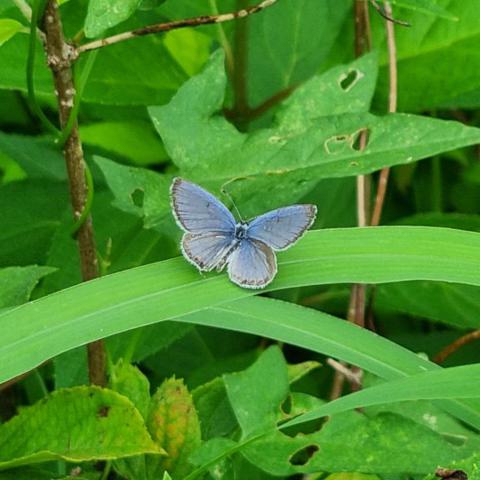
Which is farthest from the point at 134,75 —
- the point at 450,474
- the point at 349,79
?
the point at 450,474

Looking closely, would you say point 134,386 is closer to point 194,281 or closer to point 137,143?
point 194,281

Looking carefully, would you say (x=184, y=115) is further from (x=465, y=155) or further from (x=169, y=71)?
(x=465, y=155)

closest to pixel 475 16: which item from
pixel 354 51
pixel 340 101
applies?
pixel 354 51

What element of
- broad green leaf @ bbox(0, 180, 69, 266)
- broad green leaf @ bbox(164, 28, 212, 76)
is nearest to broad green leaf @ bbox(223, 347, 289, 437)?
broad green leaf @ bbox(0, 180, 69, 266)

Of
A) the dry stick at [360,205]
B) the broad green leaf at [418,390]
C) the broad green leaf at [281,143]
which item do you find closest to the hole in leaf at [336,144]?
the broad green leaf at [281,143]

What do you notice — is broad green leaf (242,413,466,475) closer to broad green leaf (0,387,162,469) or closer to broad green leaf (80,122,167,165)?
broad green leaf (0,387,162,469)

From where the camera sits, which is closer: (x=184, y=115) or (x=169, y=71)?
(x=184, y=115)
